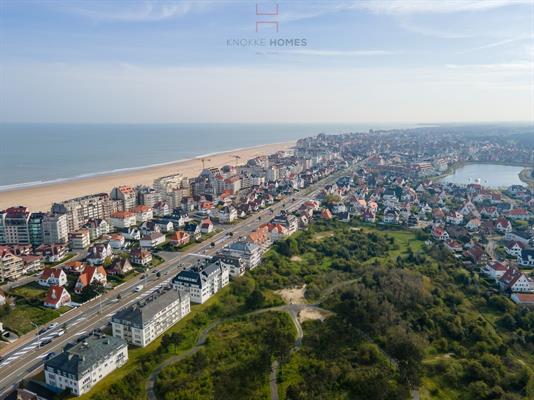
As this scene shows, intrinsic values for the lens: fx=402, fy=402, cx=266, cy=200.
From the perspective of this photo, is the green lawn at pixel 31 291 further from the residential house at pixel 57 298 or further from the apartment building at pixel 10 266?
the apartment building at pixel 10 266

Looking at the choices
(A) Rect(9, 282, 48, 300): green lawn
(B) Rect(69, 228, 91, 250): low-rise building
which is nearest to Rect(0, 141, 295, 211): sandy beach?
(B) Rect(69, 228, 91, 250): low-rise building

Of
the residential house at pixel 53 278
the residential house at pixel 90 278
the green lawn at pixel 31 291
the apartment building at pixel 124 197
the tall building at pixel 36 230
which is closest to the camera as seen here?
the green lawn at pixel 31 291

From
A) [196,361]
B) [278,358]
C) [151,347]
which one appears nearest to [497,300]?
[278,358]

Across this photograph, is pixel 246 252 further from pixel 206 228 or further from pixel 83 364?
pixel 83 364

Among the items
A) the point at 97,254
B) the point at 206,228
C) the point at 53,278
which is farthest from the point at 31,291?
the point at 206,228

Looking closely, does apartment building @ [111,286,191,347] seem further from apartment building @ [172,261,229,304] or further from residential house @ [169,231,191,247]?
residential house @ [169,231,191,247]

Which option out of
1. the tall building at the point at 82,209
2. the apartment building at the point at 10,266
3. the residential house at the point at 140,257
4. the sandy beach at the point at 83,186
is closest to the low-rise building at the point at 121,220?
the tall building at the point at 82,209
